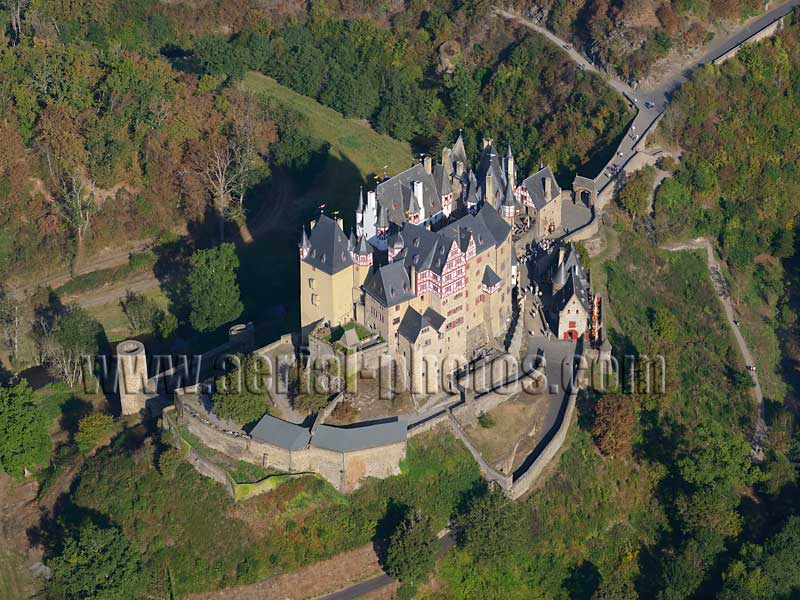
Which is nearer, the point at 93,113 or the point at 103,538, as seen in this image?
the point at 103,538

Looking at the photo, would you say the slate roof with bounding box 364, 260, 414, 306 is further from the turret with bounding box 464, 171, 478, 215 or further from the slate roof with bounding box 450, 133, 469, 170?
the slate roof with bounding box 450, 133, 469, 170

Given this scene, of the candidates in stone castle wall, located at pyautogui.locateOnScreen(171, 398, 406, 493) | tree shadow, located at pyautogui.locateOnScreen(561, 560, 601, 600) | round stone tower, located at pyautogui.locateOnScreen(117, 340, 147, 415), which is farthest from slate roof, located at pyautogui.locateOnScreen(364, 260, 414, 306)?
tree shadow, located at pyautogui.locateOnScreen(561, 560, 601, 600)

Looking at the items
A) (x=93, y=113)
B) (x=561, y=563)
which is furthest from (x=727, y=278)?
(x=93, y=113)

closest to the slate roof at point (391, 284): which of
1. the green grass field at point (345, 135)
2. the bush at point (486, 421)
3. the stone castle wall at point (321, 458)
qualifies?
the stone castle wall at point (321, 458)

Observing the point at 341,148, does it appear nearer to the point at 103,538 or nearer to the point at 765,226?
the point at 765,226

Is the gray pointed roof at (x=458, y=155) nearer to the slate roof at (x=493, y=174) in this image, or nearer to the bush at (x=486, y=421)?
the slate roof at (x=493, y=174)

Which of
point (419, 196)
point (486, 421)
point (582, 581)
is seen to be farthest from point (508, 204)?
point (582, 581)

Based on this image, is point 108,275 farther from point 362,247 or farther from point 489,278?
point 489,278
